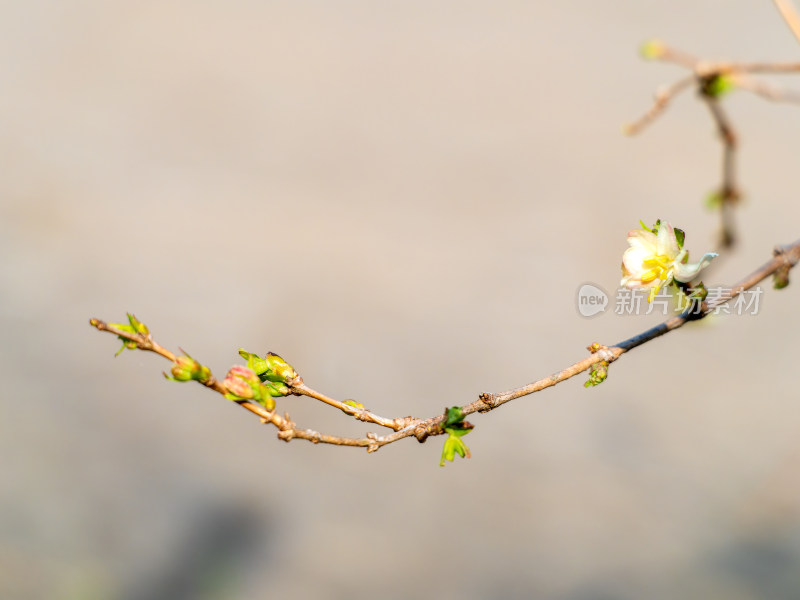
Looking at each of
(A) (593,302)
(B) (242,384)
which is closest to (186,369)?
(B) (242,384)

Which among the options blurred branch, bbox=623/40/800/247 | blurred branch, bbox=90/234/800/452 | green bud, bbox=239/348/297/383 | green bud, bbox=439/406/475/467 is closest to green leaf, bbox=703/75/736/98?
blurred branch, bbox=623/40/800/247

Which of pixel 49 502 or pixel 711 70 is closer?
pixel 711 70

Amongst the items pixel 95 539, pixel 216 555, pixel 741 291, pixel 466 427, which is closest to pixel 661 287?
pixel 741 291

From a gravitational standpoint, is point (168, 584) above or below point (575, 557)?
below

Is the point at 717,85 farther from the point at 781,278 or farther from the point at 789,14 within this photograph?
the point at 781,278

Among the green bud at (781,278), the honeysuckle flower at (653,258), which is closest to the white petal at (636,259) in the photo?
the honeysuckle flower at (653,258)

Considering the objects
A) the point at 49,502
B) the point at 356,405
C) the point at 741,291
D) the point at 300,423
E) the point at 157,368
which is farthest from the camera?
the point at 157,368

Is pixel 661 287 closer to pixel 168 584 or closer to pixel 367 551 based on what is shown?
pixel 367 551

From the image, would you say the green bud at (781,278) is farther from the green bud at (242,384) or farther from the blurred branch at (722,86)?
the green bud at (242,384)

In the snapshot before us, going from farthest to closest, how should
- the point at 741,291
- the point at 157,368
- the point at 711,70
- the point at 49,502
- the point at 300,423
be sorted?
the point at 157,368 → the point at 300,423 → the point at 49,502 → the point at 741,291 → the point at 711,70
